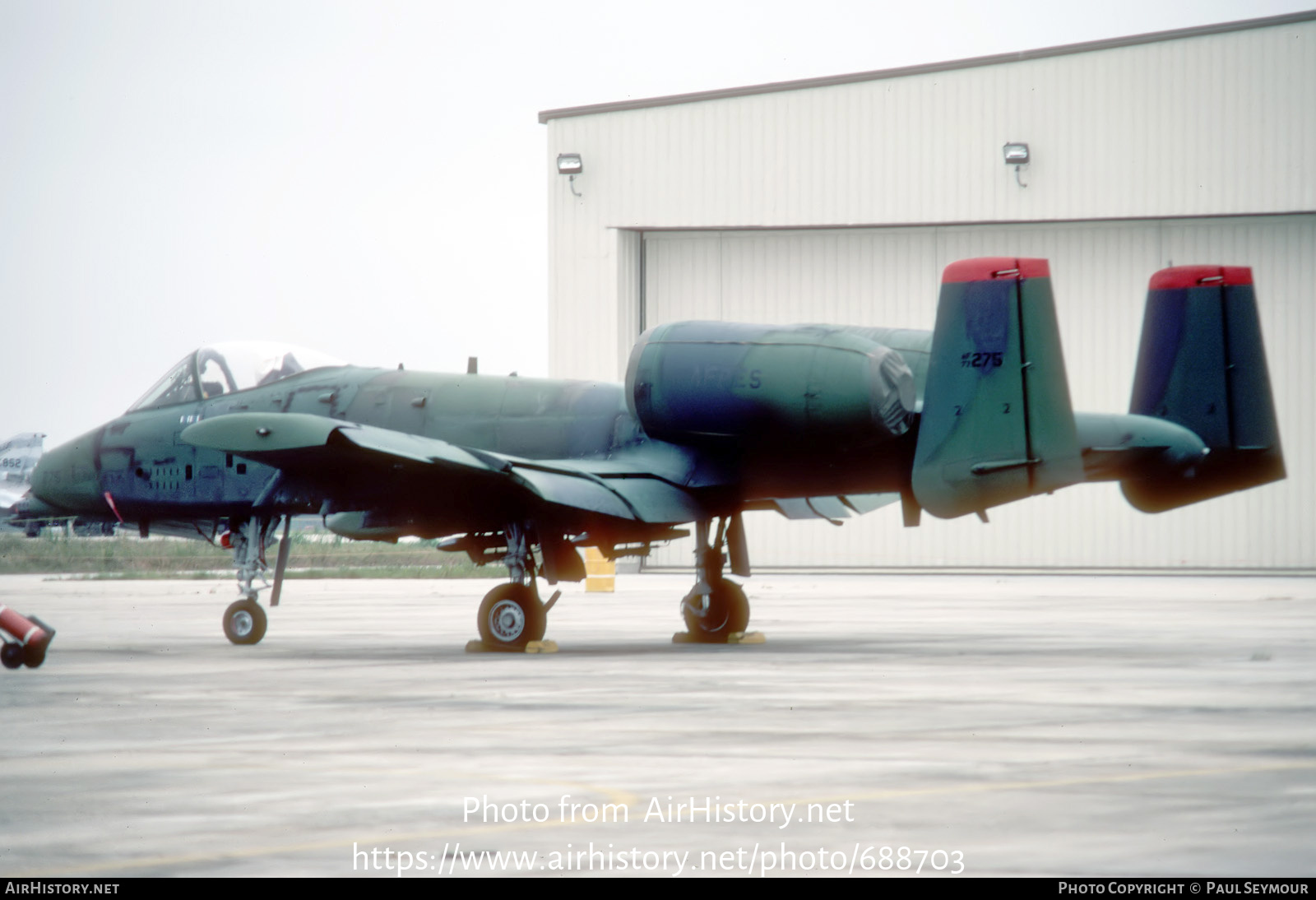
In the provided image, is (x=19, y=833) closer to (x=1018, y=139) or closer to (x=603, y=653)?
(x=603, y=653)

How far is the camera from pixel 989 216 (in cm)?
3906

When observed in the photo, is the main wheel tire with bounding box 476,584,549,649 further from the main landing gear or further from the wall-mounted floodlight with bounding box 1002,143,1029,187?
the wall-mounted floodlight with bounding box 1002,143,1029,187

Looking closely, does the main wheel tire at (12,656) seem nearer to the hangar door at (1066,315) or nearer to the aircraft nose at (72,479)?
the aircraft nose at (72,479)

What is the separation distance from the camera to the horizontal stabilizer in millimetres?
14602

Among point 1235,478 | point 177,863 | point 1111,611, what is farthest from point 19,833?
point 1111,611

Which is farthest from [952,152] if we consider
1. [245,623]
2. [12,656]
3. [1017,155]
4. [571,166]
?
[12,656]

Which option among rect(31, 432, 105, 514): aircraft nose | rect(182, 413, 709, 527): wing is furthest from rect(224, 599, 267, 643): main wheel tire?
rect(31, 432, 105, 514): aircraft nose

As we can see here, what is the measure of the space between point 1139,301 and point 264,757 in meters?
33.3

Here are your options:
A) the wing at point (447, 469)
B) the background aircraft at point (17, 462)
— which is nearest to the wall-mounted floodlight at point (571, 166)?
the wing at point (447, 469)

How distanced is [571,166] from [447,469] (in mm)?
26319

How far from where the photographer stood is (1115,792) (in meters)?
7.61

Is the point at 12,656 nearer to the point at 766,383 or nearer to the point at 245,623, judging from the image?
the point at 245,623

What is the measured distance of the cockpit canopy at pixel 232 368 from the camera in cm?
2006

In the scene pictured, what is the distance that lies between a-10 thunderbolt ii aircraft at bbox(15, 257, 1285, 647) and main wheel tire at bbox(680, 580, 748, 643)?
0.09ft
